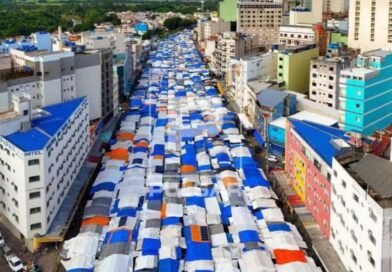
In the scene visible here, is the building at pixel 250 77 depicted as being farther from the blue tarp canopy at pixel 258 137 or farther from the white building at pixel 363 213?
the white building at pixel 363 213

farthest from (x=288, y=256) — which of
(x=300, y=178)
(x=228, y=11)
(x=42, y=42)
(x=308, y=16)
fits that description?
(x=228, y=11)

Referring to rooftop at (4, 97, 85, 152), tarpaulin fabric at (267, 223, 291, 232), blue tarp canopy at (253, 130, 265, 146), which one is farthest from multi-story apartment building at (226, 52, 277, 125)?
tarpaulin fabric at (267, 223, 291, 232)

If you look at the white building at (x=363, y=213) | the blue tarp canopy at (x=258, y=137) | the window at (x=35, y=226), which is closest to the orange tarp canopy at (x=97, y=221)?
the window at (x=35, y=226)

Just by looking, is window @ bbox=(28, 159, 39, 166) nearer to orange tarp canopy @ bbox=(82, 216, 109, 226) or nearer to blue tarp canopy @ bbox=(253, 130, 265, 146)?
orange tarp canopy @ bbox=(82, 216, 109, 226)

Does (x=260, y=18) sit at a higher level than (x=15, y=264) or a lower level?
higher

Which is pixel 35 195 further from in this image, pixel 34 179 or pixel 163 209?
pixel 163 209

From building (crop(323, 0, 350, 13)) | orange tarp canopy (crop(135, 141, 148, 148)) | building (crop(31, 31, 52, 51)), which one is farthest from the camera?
building (crop(323, 0, 350, 13))

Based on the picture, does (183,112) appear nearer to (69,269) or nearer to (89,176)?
(89,176)

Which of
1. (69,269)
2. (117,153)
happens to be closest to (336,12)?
(117,153)
